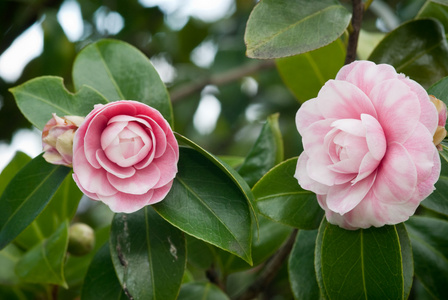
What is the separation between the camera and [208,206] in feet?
2.64

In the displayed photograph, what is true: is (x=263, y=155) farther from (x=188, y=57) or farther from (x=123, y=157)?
(x=188, y=57)

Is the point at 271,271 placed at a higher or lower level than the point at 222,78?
higher

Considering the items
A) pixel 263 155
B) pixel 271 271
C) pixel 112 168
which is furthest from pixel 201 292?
pixel 112 168

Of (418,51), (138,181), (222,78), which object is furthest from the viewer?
(222,78)

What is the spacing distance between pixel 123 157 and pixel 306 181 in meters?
0.25

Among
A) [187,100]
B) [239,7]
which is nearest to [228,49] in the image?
[187,100]

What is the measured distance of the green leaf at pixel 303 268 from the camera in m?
0.92

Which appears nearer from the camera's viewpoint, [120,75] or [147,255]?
[147,255]

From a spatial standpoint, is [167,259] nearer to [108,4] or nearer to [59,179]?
[59,179]

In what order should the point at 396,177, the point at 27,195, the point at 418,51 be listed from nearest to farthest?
the point at 396,177, the point at 27,195, the point at 418,51

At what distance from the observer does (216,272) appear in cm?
114

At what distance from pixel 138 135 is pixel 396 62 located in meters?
0.51

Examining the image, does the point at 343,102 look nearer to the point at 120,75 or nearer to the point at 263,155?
the point at 263,155

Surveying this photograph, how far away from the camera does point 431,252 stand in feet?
3.41
